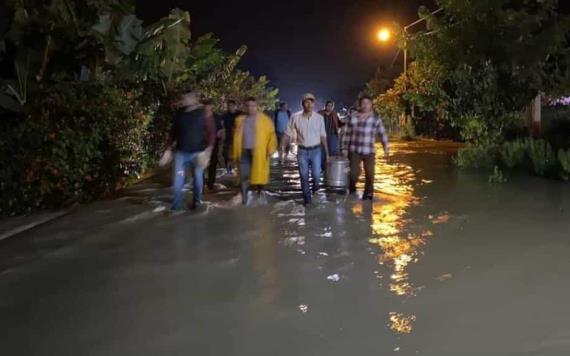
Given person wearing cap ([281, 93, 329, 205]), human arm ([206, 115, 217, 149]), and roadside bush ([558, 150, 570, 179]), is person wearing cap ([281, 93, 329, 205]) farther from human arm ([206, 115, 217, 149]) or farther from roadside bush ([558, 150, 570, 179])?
roadside bush ([558, 150, 570, 179])

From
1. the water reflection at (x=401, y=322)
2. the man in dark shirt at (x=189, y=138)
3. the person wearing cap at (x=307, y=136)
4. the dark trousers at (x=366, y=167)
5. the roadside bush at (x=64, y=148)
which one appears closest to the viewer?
the water reflection at (x=401, y=322)

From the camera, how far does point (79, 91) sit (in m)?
11.1

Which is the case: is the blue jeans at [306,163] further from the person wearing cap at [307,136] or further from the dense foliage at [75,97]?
the dense foliage at [75,97]

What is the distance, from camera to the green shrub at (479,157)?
1698 centimetres

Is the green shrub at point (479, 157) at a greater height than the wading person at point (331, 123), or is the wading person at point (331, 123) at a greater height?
the wading person at point (331, 123)

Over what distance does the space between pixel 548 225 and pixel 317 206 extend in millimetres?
3544

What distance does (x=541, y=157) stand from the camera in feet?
48.2

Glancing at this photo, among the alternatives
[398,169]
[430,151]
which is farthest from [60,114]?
[430,151]

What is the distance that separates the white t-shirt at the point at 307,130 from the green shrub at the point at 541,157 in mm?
6145

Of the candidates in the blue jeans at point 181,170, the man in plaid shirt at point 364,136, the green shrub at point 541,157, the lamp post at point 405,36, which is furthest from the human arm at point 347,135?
the lamp post at point 405,36

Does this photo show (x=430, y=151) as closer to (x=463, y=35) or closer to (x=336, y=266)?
(x=463, y=35)

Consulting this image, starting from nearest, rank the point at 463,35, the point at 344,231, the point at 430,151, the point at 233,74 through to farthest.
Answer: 1. the point at 344,231
2. the point at 463,35
3. the point at 430,151
4. the point at 233,74

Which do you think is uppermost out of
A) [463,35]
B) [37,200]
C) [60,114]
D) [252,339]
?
[463,35]

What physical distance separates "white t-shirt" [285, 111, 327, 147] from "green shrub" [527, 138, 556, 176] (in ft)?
20.2
